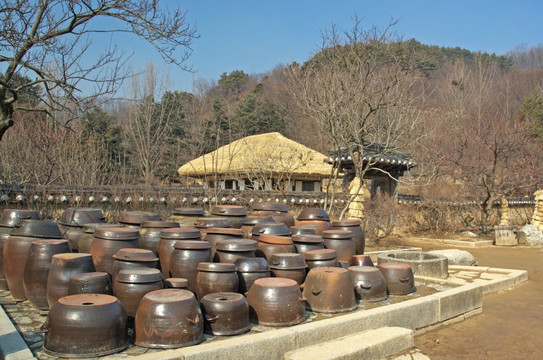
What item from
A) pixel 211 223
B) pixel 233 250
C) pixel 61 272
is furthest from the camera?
pixel 211 223

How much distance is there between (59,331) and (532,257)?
41.8 ft

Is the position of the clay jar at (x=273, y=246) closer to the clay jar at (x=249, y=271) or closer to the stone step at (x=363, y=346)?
the clay jar at (x=249, y=271)

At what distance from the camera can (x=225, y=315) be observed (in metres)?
4.48

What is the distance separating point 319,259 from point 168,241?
202cm

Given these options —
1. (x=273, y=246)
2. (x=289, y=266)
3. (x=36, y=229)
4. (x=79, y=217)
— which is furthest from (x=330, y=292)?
(x=79, y=217)

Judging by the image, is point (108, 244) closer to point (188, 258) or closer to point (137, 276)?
point (188, 258)

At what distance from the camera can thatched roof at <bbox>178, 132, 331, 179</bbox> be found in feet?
59.9

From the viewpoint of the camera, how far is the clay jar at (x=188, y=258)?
5355 mm

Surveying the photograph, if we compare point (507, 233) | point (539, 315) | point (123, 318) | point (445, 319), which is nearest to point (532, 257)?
point (507, 233)

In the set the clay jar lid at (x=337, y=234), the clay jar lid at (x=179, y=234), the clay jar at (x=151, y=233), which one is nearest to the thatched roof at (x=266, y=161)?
the clay jar lid at (x=337, y=234)

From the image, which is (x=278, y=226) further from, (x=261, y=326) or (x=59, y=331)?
(x=59, y=331)

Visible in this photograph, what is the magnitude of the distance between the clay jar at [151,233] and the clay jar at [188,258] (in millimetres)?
840

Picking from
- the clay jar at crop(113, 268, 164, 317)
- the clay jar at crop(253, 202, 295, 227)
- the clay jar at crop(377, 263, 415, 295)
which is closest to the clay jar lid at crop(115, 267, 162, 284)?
the clay jar at crop(113, 268, 164, 317)

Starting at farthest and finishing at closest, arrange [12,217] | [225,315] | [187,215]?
[187,215]
[12,217]
[225,315]
